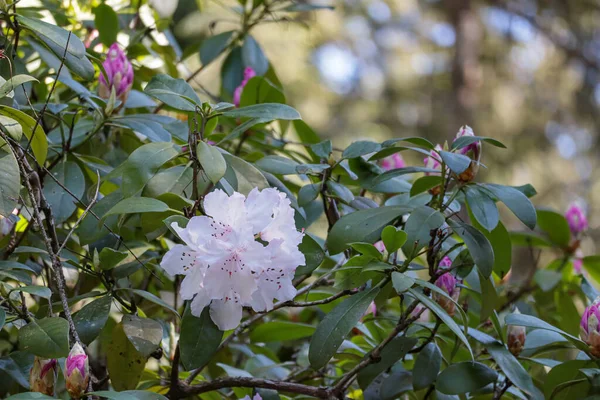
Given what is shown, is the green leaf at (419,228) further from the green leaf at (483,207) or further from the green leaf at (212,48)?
the green leaf at (212,48)

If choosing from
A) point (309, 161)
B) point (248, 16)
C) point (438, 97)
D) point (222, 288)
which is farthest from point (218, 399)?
point (438, 97)

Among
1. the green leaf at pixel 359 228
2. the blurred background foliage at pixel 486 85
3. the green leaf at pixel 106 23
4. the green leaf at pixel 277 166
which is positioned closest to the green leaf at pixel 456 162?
the green leaf at pixel 359 228

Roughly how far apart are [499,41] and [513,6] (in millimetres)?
347

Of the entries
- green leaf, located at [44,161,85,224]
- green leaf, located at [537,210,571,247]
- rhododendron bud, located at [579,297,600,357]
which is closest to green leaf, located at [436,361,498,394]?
rhododendron bud, located at [579,297,600,357]

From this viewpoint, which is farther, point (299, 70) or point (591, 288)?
point (299, 70)

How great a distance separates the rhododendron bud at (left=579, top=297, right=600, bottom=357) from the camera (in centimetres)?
93

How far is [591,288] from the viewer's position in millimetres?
1233

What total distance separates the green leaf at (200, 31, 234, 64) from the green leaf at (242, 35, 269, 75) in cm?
5

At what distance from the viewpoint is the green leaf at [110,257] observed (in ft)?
2.70

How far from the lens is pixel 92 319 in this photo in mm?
854

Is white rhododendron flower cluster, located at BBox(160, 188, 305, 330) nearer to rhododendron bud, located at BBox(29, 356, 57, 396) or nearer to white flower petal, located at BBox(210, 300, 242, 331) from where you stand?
white flower petal, located at BBox(210, 300, 242, 331)

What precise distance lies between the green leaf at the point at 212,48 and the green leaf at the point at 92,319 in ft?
2.57

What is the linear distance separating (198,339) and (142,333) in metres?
0.09

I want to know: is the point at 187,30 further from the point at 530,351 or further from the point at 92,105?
the point at 530,351
